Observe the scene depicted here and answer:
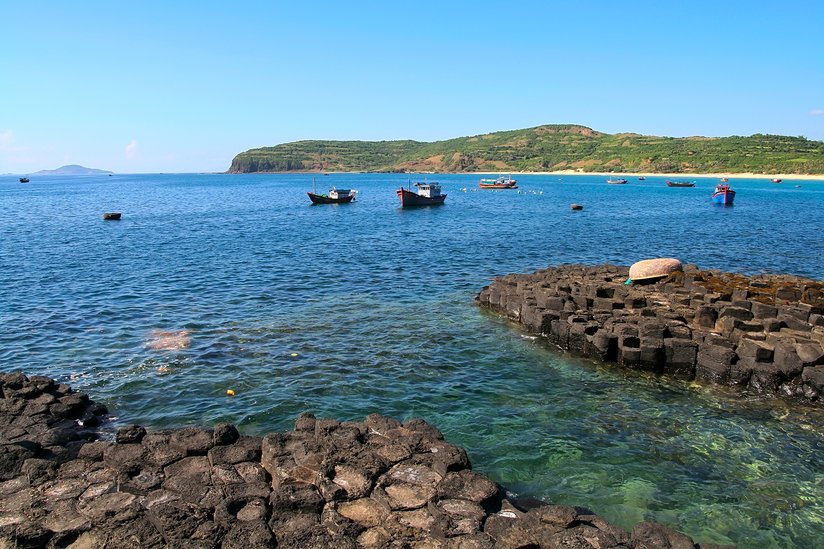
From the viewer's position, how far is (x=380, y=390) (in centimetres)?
1773

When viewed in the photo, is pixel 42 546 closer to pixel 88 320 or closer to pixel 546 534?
pixel 546 534

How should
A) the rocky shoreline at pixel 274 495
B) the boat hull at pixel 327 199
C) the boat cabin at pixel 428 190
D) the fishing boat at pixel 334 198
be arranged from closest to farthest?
the rocky shoreline at pixel 274 495, the boat cabin at pixel 428 190, the boat hull at pixel 327 199, the fishing boat at pixel 334 198

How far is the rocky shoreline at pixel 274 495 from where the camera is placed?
9242 millimetres

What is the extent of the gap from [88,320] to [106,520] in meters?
18.7

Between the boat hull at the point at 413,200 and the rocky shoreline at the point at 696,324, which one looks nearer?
the rocky shoreline at the point at 696,324

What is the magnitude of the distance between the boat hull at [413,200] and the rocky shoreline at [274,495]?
7726 cm

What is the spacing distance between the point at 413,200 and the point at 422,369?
240 feet

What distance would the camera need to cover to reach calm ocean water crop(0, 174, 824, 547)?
12.5m

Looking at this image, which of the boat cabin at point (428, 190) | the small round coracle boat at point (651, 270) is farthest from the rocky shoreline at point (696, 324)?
the boat cabin at point (428, 190)

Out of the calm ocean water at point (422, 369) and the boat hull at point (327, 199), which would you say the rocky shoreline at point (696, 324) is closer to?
the calm ocean water at point (422, 369)

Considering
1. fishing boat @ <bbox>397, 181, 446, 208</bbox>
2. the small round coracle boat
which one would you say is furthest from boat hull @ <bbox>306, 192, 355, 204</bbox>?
the small round coracle boat

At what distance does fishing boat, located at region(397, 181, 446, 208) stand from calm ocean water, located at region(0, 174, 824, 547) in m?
42.2

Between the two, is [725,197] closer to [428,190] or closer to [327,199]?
[428,190]

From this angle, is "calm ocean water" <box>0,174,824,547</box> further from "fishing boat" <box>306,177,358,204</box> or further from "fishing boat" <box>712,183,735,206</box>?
"fishing boat" <box>712,183,735,206</box>
